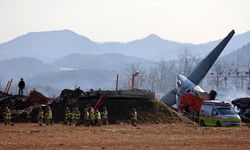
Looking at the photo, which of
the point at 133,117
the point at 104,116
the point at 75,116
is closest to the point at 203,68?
the point at 133,117

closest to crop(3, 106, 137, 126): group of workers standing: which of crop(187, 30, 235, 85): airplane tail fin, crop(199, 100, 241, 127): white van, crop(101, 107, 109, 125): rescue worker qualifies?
crop(101, 107, 109, 125): rescue worker

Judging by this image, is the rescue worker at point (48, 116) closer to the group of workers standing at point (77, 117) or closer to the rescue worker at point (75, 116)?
the group of workers standing at point (77, 117)

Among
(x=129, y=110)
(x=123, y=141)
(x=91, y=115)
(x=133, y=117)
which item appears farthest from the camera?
(x=129, y=110)

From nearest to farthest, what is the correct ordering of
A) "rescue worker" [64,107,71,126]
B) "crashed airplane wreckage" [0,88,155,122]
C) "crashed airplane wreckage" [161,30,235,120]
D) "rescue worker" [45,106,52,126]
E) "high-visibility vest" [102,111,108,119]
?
"rescue worker" [45,106,52,126], "rescue worker" [64,107,71,126], "high-visibility vest" [102,111,108,119], "crashed airplane wreckage" [0,88,155,122], "crashed airplane wreckage" [161,30,235,120]

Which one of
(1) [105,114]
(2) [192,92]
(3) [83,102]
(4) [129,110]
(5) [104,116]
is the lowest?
(5) [104,116]

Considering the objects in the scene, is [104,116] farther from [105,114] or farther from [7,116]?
[7,116]

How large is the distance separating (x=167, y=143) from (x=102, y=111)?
1775 cm

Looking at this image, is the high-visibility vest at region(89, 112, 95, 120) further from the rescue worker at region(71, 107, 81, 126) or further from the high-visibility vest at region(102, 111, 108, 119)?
the high-visibility vest at region(102, 111, 108, 119)

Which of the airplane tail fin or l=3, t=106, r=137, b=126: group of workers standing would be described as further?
the airplane tail fin

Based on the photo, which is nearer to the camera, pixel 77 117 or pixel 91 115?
pixel 91 115

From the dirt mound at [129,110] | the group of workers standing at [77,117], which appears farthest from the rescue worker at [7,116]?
the dirt mound at [129,110]

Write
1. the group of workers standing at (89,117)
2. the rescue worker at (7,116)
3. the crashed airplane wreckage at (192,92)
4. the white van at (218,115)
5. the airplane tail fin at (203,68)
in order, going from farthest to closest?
the airplane tail fin at (203,68) < the crashed airplane wreckage at (192,92) < the white van at (218,115) < the rescue worker at (7,116) < the group of workers standing at (89,117)

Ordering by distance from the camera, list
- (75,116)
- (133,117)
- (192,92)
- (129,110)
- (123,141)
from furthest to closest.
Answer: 1. (192,92)
2. (129,110)
3. (133,117)
4. (75,116)
5. (123,141)

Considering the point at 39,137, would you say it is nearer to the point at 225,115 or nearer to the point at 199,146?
the point at 199,146
